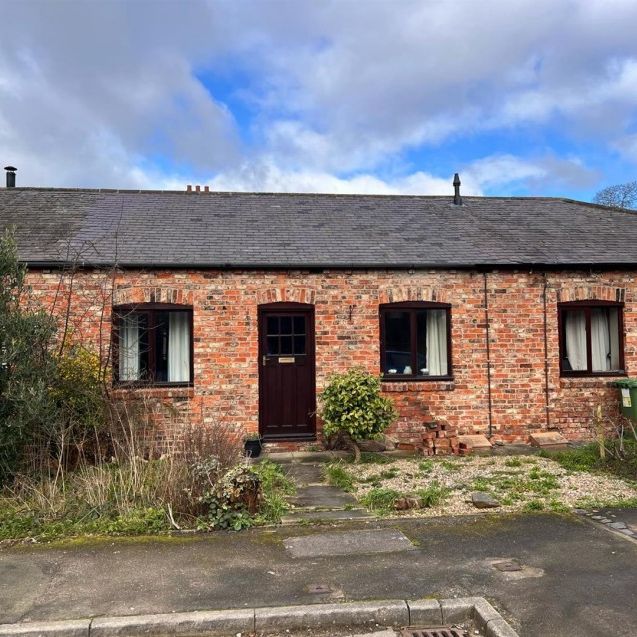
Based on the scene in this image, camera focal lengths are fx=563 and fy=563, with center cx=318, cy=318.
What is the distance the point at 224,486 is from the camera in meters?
6.09

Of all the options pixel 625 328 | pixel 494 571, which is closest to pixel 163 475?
pixel 494 571

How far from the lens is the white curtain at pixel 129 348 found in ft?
32.7

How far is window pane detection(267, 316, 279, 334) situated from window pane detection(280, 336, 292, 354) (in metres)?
0.19

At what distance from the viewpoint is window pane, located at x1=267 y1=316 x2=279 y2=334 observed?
1025cm

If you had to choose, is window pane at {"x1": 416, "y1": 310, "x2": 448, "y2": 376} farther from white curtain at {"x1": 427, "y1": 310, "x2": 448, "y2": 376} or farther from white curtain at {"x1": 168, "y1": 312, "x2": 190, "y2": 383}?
white curtain at {"x1": 168, "y1": 312, "x2": 190, "y2": 383}

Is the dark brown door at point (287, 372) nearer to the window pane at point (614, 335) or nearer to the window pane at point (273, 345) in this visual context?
the window pane at point (273, 345)

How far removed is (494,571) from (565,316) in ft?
24.3

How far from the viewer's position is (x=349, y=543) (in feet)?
18.0

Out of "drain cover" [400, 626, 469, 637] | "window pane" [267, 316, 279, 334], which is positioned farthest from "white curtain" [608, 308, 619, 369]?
"drain cover" [400, 626, 469, 637]

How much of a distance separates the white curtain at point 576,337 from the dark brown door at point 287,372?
5052mm

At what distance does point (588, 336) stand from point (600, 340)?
1.29 feet

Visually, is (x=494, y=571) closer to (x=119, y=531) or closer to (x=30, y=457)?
(x=119, y=531)

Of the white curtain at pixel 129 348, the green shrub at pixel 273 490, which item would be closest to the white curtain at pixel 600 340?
the green shrub at pixel 273 490

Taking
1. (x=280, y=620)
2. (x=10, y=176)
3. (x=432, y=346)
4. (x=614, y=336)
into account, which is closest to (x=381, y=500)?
(x=280, y=620)
